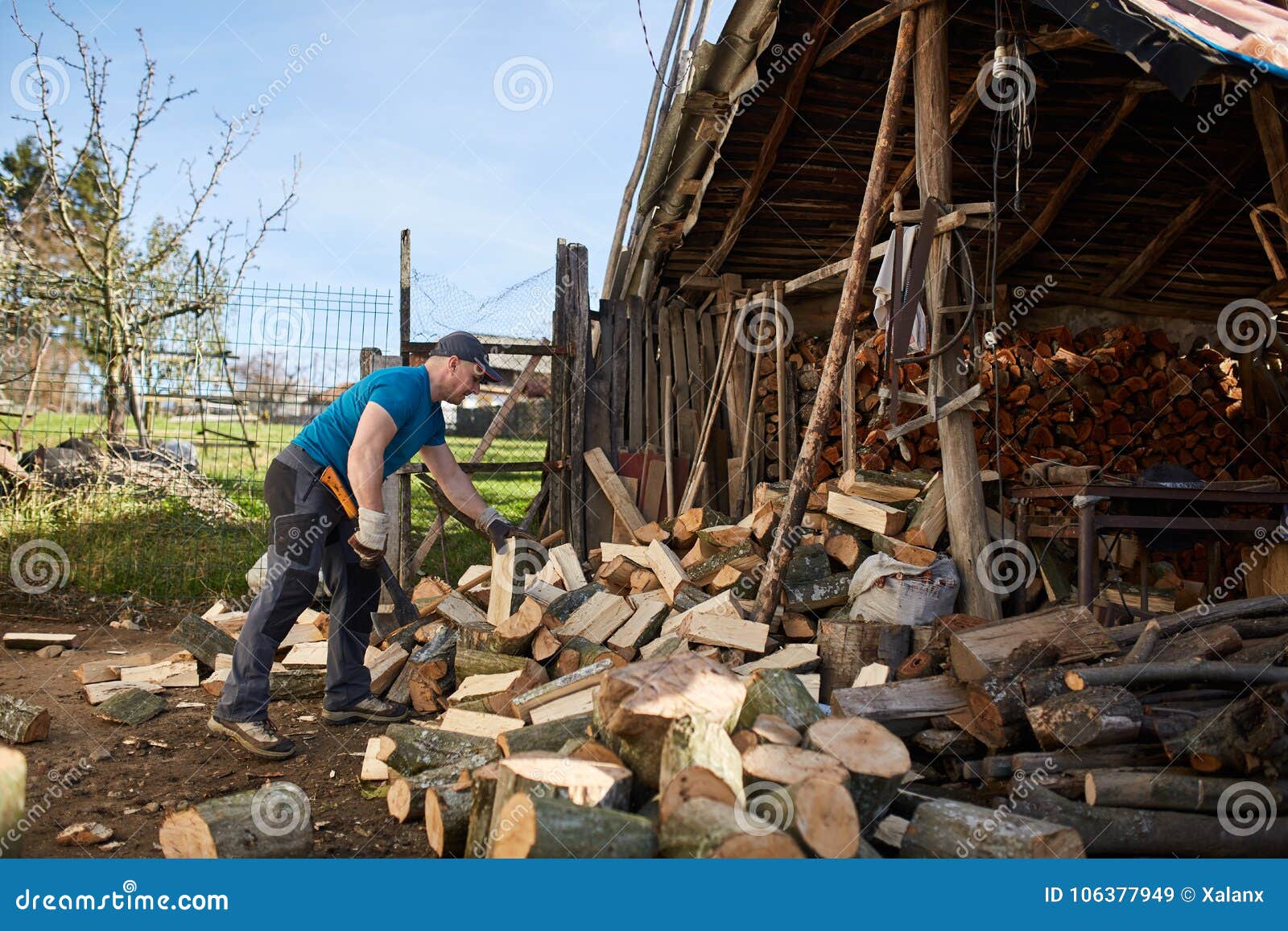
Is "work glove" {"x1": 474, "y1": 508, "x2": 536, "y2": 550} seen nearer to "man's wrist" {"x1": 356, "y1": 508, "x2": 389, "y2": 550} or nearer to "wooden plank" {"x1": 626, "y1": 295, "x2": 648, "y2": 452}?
"man's wrist" {"x1": 356, "y1": 508, "x2": 389, "y2": 550}

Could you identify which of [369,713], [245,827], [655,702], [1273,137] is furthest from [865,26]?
[245,827]

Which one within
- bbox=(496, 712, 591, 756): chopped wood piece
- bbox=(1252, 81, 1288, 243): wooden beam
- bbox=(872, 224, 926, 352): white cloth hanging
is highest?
bbox=(1252, 81, 1288, 243): wooden beam

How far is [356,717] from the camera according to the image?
464cm

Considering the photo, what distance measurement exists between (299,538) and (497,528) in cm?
91

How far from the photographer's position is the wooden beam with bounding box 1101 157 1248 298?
6926mm

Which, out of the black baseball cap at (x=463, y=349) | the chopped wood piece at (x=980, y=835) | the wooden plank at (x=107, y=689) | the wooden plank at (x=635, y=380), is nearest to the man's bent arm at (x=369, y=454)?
the black baseball cap at (x=463, y=349)

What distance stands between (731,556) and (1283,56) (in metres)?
3.19

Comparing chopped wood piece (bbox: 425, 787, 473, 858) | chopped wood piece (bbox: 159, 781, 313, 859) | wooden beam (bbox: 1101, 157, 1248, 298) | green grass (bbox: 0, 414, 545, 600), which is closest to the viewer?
chopped wood piece (bbox: 159, 781, 313, 859)

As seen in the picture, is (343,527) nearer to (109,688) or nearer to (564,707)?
(564,707)

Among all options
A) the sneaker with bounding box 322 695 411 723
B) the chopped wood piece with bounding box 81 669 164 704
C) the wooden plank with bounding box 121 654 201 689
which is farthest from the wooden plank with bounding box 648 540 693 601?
the wooden plank with bounding box 121 654 201 689

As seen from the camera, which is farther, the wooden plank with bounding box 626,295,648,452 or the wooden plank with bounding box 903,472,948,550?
the wooden plank with bounding box 626,295,648,452

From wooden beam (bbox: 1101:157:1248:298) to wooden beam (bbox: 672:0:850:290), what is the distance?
3195mm

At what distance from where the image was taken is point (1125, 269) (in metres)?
8.19

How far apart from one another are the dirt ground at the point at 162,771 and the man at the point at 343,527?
139 mm
